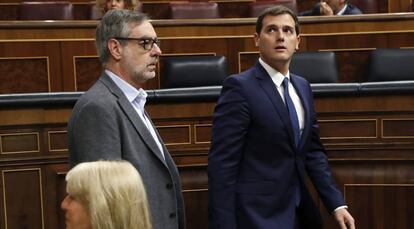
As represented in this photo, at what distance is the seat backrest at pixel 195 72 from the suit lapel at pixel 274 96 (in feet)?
3.71

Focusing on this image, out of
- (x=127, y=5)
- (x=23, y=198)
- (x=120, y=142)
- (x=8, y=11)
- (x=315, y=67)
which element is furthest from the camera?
(x=8, y=11)

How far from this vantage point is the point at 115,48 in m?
1.38

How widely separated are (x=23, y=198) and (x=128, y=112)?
71cm

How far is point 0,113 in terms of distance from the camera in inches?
76.4

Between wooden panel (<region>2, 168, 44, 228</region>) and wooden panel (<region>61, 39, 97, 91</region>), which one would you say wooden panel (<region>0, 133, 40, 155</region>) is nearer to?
wooden panel (<region>2, 168, 44, 228</region>)

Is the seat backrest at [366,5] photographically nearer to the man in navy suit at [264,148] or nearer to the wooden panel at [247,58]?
the wooden panel at [247,58]

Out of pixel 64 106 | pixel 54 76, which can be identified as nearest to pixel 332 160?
pixel 64 106

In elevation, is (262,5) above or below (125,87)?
above

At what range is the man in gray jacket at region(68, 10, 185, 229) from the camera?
52.0 inches

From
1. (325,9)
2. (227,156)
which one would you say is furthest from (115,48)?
(325,9)

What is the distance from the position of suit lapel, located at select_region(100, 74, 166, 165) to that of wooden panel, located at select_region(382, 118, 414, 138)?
878 mm

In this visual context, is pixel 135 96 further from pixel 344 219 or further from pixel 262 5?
pixel 262 5

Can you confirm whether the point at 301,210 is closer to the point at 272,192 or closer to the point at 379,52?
the point at 272,192

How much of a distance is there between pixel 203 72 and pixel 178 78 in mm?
95
